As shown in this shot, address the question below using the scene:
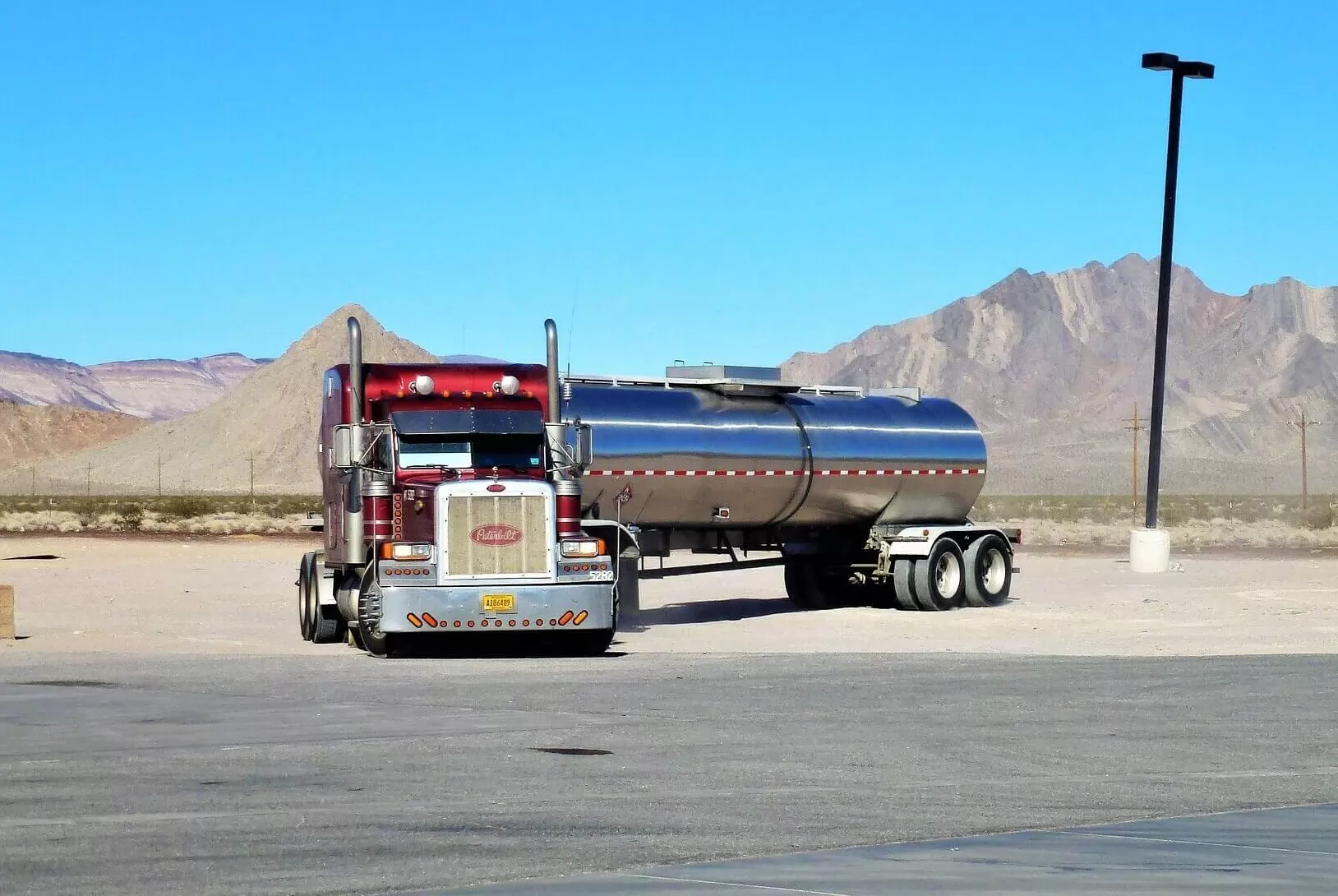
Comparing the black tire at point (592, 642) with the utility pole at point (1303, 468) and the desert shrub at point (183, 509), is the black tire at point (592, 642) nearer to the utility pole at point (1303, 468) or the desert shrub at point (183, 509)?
the desert shrub at point (183, 509)

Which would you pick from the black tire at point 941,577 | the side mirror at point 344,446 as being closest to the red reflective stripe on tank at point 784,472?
the black tire at point 941,577

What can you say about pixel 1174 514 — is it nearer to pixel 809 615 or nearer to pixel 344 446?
pixel 809 615

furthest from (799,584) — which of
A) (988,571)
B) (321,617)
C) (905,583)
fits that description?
(321,617)

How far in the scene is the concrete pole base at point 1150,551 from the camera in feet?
124

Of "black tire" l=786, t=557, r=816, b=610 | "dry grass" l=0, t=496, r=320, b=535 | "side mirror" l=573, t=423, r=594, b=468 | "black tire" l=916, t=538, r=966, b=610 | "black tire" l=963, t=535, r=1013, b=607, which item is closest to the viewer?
"side mirror" l=573, t=423, r=594, b=468

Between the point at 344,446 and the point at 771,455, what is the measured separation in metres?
8.66

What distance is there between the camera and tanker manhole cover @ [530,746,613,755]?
509 inches

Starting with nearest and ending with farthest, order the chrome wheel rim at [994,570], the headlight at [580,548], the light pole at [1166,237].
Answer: the headlight at [580,548], the chrome wheel rim at [994,570], the light pole at [1166,237]

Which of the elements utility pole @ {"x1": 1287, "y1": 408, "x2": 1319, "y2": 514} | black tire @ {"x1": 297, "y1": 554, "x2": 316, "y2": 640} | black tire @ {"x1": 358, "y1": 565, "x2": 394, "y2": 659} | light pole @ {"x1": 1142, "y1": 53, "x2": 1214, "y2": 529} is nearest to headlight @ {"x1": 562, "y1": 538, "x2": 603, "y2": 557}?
black tire @ {"x1": 358, "y1": 565, "x2": 394, "y2": 659}

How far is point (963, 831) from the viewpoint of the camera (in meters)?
9.77

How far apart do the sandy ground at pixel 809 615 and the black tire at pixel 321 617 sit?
0.30 metres

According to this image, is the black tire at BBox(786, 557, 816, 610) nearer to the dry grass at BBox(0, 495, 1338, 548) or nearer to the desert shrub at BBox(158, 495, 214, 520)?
the dry grass at BBox(0, 495, 1338, 548)

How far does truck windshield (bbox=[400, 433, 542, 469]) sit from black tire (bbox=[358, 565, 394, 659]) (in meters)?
1.42

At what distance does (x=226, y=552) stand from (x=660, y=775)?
43.5 metres
